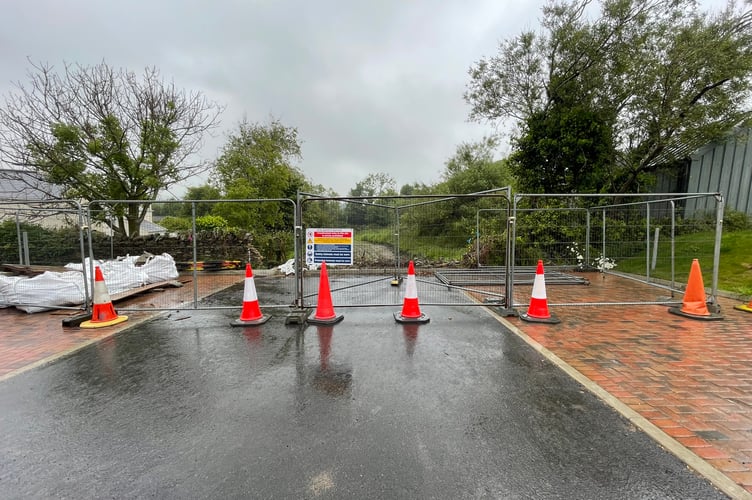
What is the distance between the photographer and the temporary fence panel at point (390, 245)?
5.84m

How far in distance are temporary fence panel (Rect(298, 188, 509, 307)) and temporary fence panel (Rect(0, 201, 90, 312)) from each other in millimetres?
4334

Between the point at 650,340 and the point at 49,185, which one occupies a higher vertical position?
the point at 49,185

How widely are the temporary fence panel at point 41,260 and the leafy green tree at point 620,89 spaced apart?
14.2 metres

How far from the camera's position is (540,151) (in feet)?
41.1

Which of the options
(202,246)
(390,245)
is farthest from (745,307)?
(202,246)

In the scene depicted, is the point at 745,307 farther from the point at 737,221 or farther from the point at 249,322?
the point at 249,322

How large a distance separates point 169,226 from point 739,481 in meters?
13.8

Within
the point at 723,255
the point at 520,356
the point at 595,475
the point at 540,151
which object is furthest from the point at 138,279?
the point at 723,255

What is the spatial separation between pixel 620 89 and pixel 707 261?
6.62 meters

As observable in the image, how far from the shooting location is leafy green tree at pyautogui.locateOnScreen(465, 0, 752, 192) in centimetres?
973

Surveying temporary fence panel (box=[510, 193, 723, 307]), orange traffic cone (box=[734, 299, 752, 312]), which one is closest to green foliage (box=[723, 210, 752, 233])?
temporary fence panel (box=[510, 193, 723, 307])

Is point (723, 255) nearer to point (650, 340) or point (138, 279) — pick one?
point (650, 340)

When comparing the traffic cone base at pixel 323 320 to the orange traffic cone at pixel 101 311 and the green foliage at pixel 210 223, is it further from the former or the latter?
the green foliage at pixel 210 223

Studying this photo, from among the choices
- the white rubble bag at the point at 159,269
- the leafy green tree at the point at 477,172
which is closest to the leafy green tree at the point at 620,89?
the leafy green tree at the point at 477,172
